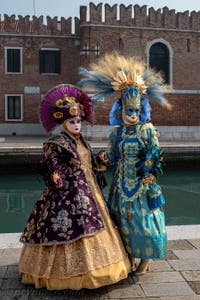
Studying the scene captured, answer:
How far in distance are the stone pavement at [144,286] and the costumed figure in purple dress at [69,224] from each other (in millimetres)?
84

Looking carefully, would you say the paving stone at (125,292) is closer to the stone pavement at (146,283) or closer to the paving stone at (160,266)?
the stone pavement at (146,283)

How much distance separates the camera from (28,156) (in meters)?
12.7

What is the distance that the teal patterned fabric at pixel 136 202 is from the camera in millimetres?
3318

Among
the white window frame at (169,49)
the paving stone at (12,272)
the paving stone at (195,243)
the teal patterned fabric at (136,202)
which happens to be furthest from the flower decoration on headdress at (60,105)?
the white window frame at (169,49)

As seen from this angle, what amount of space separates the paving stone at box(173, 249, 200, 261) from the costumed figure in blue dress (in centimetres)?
50

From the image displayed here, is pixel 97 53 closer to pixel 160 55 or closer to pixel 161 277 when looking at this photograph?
pixel 160 55

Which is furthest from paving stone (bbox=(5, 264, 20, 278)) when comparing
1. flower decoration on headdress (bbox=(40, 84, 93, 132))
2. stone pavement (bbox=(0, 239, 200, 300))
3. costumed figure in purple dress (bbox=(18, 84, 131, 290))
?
flower decoration on headdress (bbox=(40, 84, 93, 132))

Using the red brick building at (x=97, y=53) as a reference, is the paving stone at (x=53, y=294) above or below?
below

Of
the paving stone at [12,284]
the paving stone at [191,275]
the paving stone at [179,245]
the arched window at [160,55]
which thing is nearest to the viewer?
the paving stone at [12,284]

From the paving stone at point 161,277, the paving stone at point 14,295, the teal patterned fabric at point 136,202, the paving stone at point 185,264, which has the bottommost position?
the paving stone at point 14,295

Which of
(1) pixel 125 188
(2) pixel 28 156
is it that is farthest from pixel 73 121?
(2) pixel 28 156

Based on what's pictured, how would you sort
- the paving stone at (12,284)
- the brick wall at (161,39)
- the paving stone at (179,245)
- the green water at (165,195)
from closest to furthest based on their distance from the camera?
1. the paving stone at (12,284)
2. the paving stone at (179,245)
3. the green water at (165,195)
4. the brick wall at (161,39)

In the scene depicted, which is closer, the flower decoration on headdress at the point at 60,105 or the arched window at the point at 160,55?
the flower decoration on headdress at the point at 60,105

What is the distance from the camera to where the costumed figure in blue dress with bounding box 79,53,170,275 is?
333 centimetres
